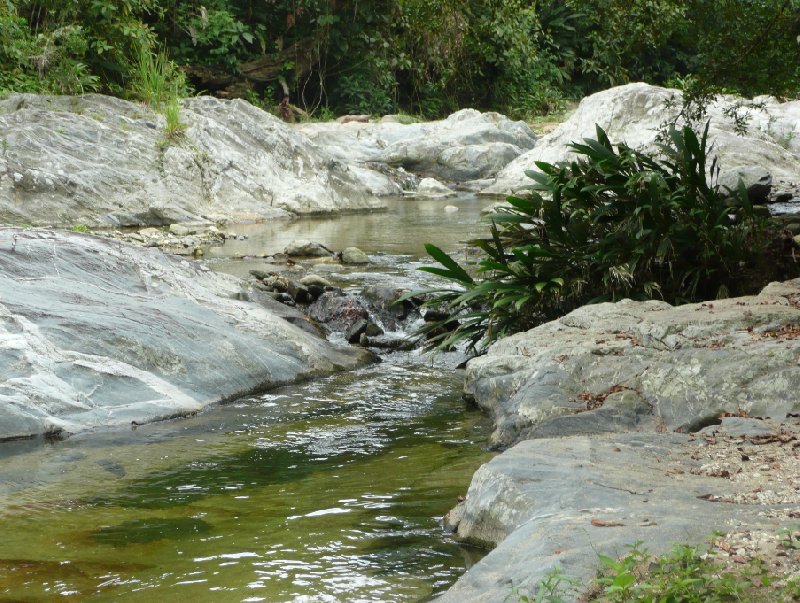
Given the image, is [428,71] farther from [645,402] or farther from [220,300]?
[645,402]

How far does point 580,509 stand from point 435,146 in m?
18.1

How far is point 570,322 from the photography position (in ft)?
20.3

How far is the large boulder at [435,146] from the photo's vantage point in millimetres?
20531

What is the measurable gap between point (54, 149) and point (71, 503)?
33.0 feet

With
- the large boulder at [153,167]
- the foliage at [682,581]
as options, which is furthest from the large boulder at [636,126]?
the foliage at [682,581]

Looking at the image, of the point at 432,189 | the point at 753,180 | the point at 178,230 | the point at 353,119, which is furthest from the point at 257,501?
the point at 353,119

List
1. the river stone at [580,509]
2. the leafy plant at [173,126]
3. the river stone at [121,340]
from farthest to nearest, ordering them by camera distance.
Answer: the leafy plant at [173,126] → the river stone at [121,340] → the river stone at [580,509]

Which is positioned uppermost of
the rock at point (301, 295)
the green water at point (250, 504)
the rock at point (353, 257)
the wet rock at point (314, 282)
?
the rock at point (353, 257)

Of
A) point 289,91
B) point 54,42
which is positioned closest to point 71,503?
point 54,42

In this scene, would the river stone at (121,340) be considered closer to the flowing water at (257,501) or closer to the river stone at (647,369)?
the flowing water at (257,501)

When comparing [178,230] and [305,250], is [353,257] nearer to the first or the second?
[305,250]

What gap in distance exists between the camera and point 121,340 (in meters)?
6.13

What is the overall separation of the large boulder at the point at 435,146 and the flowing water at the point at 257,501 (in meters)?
14.1

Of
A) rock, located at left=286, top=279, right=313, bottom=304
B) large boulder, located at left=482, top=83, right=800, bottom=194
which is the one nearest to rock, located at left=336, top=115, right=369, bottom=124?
large boulder, located at left=482, top=83, right=800, bottom=194
